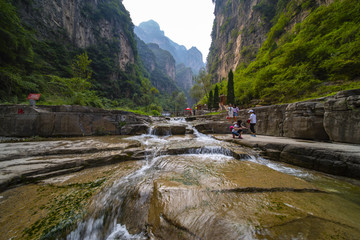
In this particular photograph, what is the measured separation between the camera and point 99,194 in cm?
244

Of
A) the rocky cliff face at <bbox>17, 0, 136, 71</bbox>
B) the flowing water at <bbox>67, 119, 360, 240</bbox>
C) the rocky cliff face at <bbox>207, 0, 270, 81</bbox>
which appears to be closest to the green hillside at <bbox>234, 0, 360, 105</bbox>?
A: the flowing water at <bbox>67, 119, 360, 240</bbox>

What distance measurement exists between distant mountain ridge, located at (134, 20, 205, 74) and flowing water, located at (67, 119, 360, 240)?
157m

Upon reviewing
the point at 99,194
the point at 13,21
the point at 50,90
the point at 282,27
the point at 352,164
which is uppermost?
the point at 282,27

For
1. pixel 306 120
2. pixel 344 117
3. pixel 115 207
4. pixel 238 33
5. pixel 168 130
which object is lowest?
pixel 115 207

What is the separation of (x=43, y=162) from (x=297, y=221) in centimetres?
571

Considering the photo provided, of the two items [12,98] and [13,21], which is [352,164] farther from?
[13,21]

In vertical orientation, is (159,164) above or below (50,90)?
below

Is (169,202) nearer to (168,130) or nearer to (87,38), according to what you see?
(168,130)

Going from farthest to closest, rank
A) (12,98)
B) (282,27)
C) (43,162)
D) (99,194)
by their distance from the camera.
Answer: (282,27) → (12,98) → (43,162) → (99,194)

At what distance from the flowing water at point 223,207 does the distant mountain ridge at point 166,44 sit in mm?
156678

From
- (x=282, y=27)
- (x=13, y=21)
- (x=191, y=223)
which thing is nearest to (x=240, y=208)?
(x=191, y=223)

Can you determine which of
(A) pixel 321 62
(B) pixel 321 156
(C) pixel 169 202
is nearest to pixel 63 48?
(C) pixel 169 202

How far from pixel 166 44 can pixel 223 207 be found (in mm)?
177651

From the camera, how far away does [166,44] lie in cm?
14912
